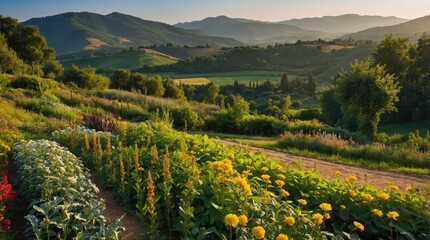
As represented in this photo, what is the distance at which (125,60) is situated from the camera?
426ft

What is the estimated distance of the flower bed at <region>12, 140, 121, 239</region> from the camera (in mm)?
4336

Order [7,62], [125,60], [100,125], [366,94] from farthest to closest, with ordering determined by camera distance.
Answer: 1. [125,60]
2. [7,62]
3. [366,94]
4. [100,125]

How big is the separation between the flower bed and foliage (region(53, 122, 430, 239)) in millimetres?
547

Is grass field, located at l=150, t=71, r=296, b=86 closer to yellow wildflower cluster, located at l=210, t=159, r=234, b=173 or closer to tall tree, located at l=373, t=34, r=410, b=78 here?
tall tree, located at l=373, t=34, r=410, b=78

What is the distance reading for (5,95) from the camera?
17.4m

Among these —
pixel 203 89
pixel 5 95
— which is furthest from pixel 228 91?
pixel 5 95

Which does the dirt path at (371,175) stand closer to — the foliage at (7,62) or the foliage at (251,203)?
the foliage at (251,203)

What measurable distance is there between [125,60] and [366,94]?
114 metres

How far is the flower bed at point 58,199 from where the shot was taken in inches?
171

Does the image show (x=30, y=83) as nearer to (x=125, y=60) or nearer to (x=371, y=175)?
(x=371, y=175)

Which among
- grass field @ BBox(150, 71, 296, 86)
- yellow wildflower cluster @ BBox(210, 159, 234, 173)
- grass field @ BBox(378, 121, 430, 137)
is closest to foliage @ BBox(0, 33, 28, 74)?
yellow wildflower cluster @ BBox(210, 159, 234, 173)

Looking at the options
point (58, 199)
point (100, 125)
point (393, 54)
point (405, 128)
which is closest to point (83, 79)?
point (100, 125)

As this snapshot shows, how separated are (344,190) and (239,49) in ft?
446

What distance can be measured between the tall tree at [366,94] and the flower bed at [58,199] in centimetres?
2130
